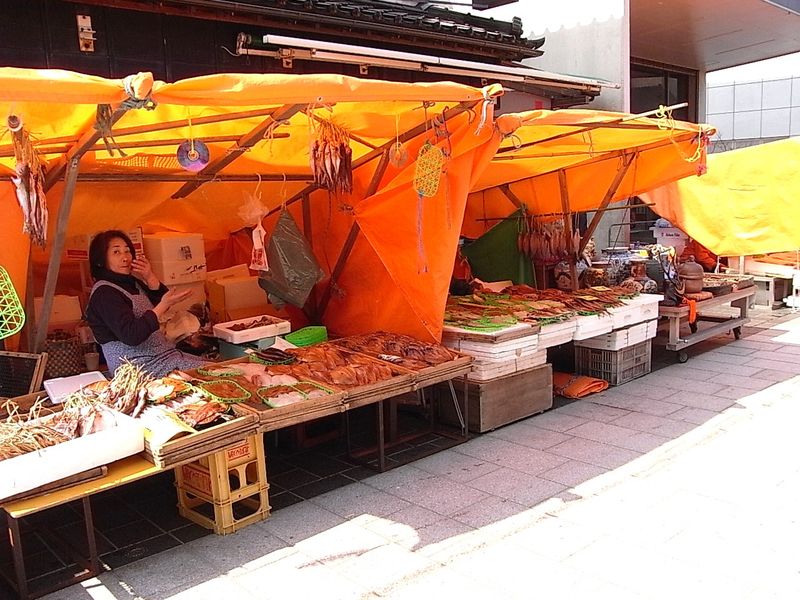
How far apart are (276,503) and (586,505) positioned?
2.24 m

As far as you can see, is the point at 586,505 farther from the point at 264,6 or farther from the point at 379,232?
the point at 264,6

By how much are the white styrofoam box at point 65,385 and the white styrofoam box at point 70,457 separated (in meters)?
0.94

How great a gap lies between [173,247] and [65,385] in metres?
1.82

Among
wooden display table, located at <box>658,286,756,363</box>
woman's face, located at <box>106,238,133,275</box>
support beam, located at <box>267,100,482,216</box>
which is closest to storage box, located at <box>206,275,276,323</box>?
support beam, located at <box>267,100,482,216</box>

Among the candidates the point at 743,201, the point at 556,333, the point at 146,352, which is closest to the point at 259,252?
the point at 146,352

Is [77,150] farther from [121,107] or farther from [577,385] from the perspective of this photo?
[577,385]

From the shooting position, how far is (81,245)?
6078 millimetres

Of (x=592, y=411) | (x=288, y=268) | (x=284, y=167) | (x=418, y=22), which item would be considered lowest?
(x=592, y=411)

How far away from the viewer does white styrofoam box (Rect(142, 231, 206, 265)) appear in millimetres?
6156

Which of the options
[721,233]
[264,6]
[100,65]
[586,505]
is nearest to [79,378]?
[100,65]

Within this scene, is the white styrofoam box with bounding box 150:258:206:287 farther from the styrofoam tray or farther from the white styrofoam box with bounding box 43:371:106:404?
the white styrofoam box with bounding box 43:371:106:404

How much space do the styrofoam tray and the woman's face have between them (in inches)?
46.2

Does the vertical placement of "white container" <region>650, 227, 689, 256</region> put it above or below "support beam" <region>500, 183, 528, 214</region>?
below

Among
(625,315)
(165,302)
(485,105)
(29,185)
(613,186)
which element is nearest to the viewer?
(29,185)
